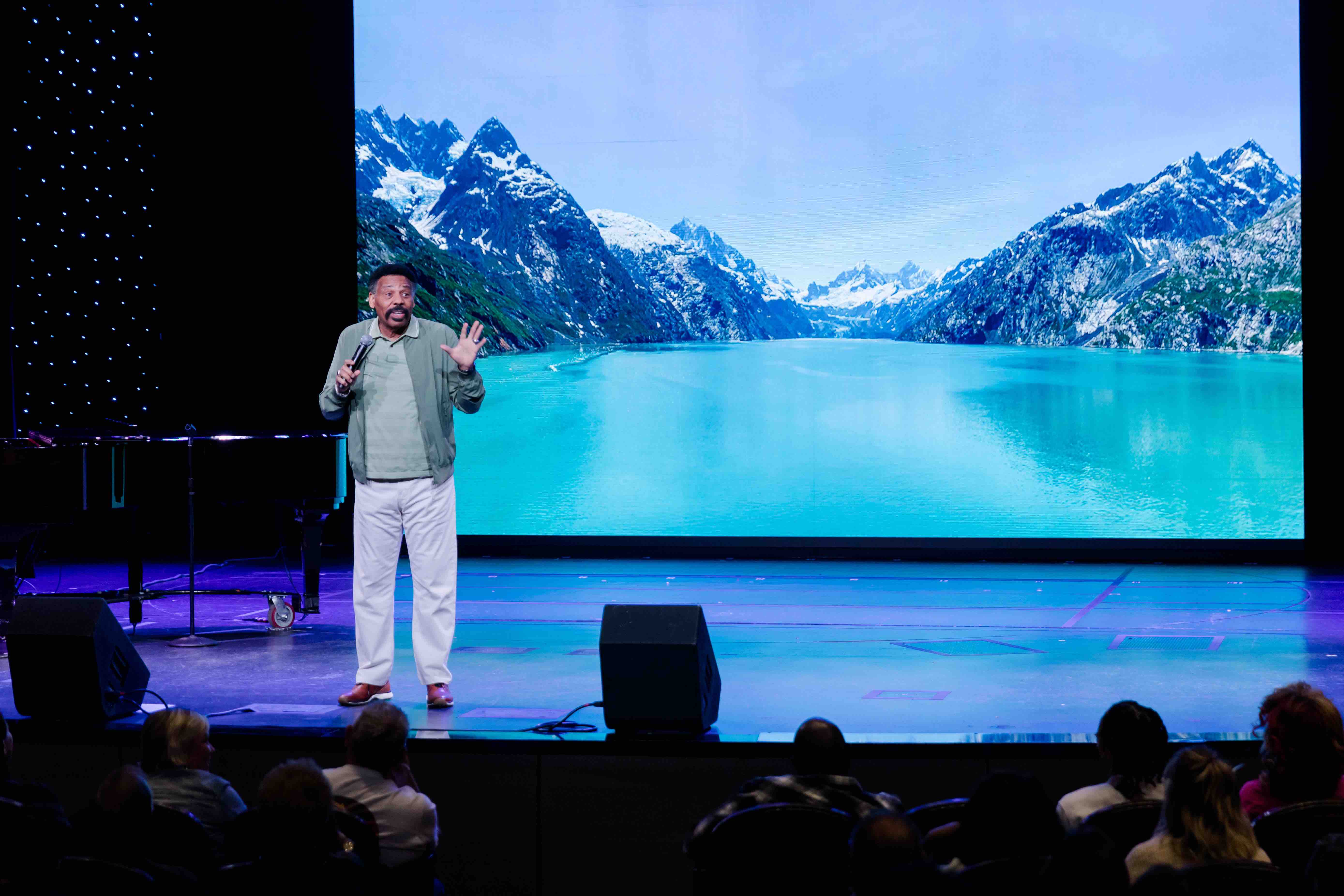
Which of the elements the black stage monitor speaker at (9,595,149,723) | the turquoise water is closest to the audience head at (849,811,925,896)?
the black stage monitor speaker at (9,595,149,723)

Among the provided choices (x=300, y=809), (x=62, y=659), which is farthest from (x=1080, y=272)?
(x=300, y=809)

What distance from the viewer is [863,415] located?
8742mm

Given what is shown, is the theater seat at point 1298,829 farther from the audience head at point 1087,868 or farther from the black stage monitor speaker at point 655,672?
the black stage monitor speaker at point 655,672

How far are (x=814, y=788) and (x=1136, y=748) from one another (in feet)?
2.09

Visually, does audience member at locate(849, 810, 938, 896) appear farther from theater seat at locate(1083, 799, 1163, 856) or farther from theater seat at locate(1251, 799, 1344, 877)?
theater seat at locate(1251, 799, 1344, 877)

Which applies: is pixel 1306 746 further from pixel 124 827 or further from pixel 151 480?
pixel 151 480

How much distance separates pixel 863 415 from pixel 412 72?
13.5 feet

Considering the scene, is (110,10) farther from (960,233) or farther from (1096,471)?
(1096,471)

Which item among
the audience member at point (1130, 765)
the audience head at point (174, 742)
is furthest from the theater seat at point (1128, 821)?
the audience head at point (174, 742)

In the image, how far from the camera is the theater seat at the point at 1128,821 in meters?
2.30

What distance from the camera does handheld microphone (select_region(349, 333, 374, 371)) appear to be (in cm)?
387

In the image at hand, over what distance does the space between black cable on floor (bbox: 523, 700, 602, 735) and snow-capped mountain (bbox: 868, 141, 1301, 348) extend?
6.21 m

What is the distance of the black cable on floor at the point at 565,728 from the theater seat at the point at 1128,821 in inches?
56.4

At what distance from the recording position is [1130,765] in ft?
8.05
